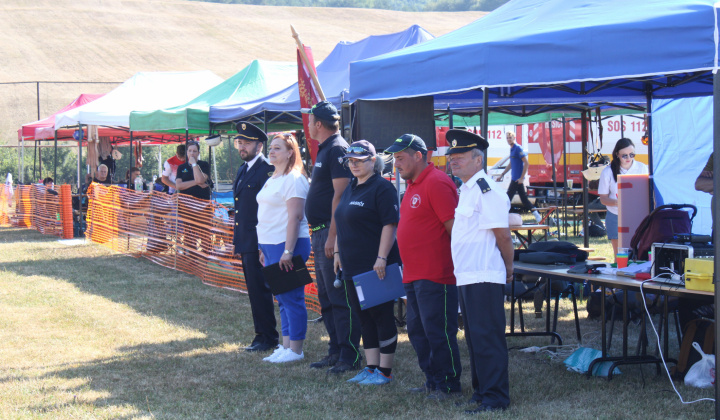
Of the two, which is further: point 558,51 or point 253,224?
point 253,224

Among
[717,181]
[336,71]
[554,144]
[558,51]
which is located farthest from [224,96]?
[554,144]

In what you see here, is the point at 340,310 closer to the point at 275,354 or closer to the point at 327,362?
the point at 327,362

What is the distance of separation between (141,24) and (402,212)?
6810 cm

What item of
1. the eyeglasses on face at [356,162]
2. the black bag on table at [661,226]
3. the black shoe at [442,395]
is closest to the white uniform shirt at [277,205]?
the eyeglasses on face at [356,162]

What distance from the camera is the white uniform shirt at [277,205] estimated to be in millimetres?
5707

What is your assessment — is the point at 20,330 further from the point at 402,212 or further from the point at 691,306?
the point at 691,306

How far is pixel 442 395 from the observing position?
468 cm

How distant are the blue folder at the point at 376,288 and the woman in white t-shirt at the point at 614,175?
3718 millimetres

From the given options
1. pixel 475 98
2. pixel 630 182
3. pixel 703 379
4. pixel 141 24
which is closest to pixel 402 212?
pixel 703 379

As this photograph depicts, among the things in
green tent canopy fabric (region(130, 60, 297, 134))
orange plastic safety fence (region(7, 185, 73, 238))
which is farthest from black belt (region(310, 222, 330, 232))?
orange plastic safety fence (region(7, 185, 73, 238))

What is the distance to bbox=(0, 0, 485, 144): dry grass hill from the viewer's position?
55.4 m

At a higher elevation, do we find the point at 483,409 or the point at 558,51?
the point at 558,51

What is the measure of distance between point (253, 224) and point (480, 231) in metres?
2.55

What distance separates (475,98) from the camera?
7.67 metres
